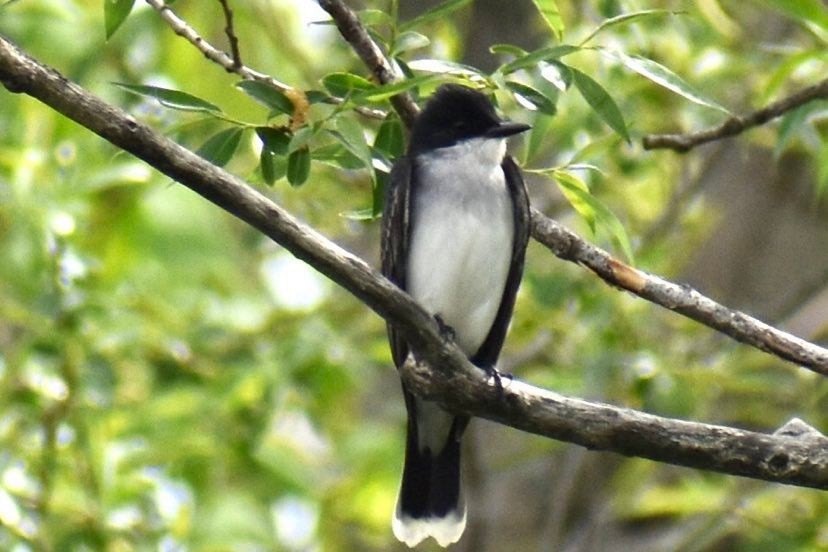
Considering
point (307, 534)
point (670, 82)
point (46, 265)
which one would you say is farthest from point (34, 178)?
point (670, 82)

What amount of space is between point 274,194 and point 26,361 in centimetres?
127

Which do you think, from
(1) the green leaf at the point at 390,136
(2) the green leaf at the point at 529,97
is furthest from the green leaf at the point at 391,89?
(1) the green leaf at the point at 390,136

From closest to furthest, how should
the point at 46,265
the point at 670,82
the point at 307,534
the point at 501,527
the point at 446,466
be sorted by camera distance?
the point at 670,82, the point at 446,466, the point at 46,265, the point at 501,527, the point at 307,534

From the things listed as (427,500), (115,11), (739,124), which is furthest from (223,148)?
(427,500)

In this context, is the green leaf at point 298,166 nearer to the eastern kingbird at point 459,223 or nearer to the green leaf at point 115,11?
the green leaf at point 115,11

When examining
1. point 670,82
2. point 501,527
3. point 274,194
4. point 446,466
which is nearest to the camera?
point 670,82

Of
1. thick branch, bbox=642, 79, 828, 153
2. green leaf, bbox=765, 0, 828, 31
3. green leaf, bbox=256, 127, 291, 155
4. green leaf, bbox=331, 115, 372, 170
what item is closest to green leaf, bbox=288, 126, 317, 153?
green leaf, bbox=331, 115, 372, 170

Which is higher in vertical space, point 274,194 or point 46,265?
point 274,194

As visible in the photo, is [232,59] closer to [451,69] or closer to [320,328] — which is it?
[451,69]

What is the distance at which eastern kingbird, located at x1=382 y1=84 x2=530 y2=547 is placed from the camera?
4.46 m

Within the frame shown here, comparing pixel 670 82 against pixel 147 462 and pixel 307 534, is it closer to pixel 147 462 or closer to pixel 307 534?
pixel 147 462

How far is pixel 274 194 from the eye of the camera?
21.0 feet

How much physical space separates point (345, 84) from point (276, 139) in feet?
0.64

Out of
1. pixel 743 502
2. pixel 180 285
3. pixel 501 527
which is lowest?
pixel 743 502
